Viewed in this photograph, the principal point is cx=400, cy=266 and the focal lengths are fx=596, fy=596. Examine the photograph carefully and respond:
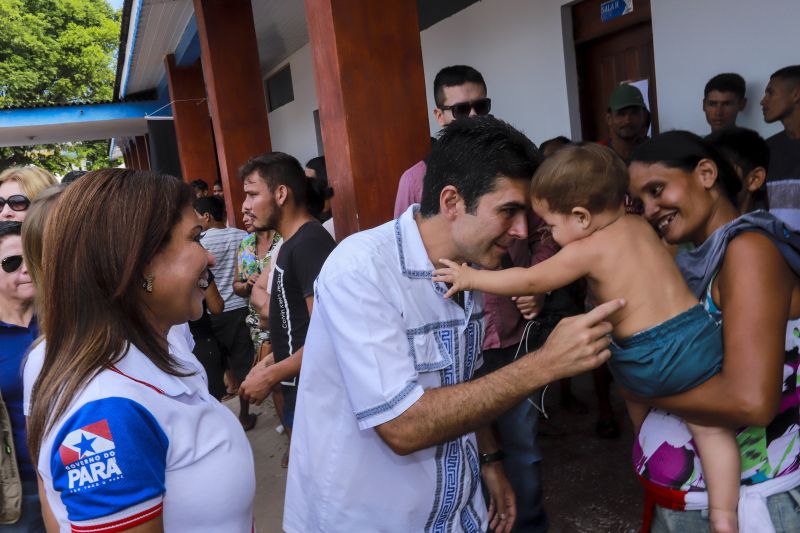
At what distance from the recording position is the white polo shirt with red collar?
102cm

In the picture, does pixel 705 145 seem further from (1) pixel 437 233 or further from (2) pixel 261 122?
(2) pixel 261 122

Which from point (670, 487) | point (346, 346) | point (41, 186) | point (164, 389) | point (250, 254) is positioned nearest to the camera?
point (164, 389)

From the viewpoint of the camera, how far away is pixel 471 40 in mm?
6855

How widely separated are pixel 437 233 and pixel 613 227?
0.61 meters

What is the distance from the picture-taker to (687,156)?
1.83 m

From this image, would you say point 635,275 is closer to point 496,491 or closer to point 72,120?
point 496,491

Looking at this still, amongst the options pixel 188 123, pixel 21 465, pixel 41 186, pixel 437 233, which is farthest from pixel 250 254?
pixel 188 123

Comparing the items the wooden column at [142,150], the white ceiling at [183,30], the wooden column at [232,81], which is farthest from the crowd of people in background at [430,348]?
the wooden column at [142,150]

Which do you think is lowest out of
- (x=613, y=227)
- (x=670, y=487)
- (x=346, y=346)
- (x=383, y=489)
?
(x=670, y=487)

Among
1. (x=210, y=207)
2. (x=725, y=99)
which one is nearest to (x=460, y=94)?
(x=725, y=99)

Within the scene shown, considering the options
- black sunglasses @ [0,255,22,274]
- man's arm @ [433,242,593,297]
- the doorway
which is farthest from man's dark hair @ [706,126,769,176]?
the doorway

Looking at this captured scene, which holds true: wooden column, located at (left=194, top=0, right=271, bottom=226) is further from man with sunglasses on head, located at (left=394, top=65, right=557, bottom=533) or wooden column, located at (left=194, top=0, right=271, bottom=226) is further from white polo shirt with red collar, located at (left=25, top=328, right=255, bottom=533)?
white polo shirt with red collar, located at (left=25, top=328, right=255, bottom=533)

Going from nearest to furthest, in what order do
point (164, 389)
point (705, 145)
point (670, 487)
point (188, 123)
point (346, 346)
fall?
point (164, 389), point (346, 346), point (670, 487), point (705, 145), point (188, 123)

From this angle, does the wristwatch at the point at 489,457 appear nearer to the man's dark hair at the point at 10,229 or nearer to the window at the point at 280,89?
the man's dark hair at the point at 10,229
